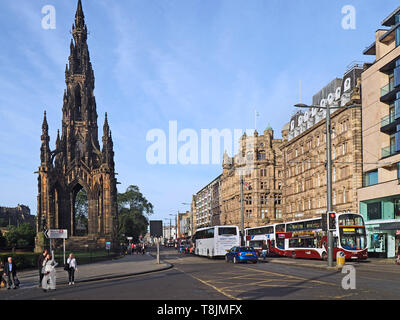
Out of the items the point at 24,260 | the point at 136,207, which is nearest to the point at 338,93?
the point at 24,260

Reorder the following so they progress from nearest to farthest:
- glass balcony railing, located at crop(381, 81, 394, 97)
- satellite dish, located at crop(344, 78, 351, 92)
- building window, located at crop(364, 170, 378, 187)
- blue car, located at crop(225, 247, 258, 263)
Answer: blue car, located at crop(225, 247, 258, 263) → glass balcony railing, located at crop(381, 81, 394, 97) → building window, located at crop(364, 170, 378, 187) → satellite dish, located at crop(344, 78, 351, 92)

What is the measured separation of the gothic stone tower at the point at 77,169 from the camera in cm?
7619

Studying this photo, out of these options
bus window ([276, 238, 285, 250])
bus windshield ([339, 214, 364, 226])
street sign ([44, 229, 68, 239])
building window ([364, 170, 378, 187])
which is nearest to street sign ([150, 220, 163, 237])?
street sign ([44, 229, 68, 239])

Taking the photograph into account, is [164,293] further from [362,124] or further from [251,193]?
[251,193]

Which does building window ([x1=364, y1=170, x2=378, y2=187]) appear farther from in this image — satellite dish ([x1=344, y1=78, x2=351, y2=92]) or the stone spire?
the stone spire

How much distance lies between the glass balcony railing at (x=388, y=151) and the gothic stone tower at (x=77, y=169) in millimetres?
43894

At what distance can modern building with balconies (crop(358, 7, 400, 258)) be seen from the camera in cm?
4869

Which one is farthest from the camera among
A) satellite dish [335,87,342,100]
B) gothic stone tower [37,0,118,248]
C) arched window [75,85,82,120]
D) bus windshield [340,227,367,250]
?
arched window [75,85,82,120]

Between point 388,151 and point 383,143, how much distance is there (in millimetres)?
→ 1428

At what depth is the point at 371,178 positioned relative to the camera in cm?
5512

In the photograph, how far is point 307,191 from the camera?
72.3 meters

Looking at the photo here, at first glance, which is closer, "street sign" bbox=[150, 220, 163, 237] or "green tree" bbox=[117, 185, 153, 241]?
"street sign" bbox=[150, 220, 163, 237]

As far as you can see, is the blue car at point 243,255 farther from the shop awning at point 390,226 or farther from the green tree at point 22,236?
the green tree at point 22,236

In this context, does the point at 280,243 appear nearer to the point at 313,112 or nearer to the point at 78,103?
the point at 313,112
